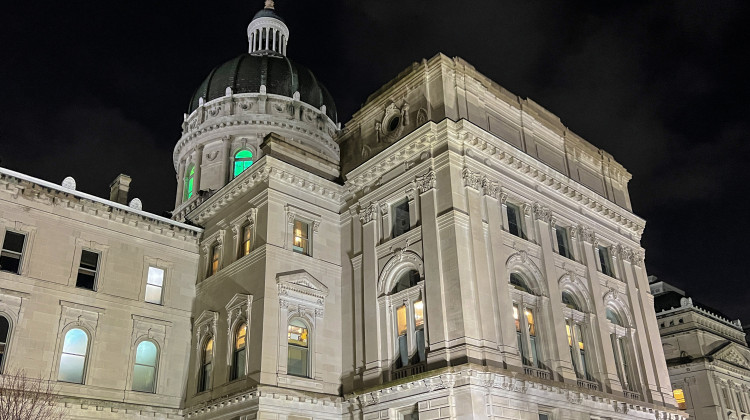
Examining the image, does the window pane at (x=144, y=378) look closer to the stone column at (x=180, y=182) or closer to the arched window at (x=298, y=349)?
the arched window at (x=298, y=349)

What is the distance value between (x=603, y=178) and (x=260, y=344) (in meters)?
24.1

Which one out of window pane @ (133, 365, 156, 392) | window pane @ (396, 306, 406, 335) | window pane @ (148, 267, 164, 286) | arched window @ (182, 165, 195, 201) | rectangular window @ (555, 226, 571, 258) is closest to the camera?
window pane @ (396, 306, 406, 335)

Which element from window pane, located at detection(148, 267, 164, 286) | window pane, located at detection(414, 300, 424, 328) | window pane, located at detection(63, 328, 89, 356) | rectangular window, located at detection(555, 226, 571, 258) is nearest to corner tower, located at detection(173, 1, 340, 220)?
window pane, located at detection(148, 267, 164, 286)

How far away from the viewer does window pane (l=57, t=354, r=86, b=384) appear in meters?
29.8

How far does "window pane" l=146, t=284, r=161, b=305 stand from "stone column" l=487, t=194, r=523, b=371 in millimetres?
17660

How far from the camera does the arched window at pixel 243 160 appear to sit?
1925 inches

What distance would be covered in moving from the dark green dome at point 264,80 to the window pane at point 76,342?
26588 mm

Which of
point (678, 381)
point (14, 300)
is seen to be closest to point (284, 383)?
point (14, 300)

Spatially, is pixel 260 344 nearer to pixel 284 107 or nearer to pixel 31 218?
pixel 31 218

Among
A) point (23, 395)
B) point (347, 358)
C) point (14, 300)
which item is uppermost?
point (14, 300)

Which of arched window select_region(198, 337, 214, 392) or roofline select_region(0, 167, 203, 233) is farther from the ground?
roofline select_region(0, 167, 203, 233)

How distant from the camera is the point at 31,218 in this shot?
1233 inches

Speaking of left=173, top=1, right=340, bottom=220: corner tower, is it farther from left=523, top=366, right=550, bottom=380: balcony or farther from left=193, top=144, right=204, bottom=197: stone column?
left=523, top=366, right=550, bottom=380: balcony

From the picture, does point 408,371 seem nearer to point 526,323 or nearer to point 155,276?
point 526,323
